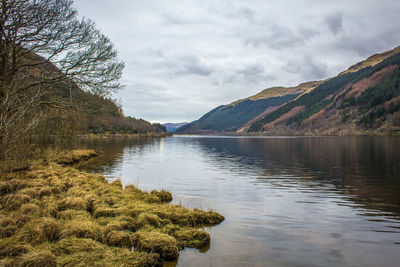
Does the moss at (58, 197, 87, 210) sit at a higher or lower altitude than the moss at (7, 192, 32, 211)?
lower

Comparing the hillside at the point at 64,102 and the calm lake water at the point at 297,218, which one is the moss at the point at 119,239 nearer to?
the calm lake water at the point at 297,218

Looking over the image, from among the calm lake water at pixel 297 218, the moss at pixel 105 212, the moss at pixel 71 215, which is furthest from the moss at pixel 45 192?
the calm lake water at pixel 297 218

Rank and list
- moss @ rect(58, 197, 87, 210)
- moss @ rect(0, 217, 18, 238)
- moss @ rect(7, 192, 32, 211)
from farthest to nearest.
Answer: moss @ rect(58, 197, 87, 210) < moss @ rect(7, 192, 32, 211) < moss @ rect(0, 217, 18, 238)

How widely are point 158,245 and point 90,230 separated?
203 centimetres

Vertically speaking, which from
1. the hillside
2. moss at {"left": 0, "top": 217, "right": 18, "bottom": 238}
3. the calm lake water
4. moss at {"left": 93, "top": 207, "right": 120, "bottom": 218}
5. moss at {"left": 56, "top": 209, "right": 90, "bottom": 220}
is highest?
the hillside

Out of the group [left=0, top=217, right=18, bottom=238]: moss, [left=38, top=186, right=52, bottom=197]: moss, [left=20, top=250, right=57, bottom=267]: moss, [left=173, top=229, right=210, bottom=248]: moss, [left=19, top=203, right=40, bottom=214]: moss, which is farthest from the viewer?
[left=38, top=186, right=52, bottom=197]: moss

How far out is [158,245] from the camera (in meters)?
7.02

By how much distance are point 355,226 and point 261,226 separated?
3492 millimetres

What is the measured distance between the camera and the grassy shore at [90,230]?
19.6 feet

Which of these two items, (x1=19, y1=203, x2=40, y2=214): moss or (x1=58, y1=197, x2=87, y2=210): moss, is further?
(x1=58, y1=197, x2=87, y2=210): moss

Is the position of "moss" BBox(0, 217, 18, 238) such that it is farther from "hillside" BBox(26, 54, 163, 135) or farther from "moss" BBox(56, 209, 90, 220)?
"hillside" BBox(26, 54, 163, 135)

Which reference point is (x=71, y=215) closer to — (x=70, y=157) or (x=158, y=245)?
(x=158, y=245)

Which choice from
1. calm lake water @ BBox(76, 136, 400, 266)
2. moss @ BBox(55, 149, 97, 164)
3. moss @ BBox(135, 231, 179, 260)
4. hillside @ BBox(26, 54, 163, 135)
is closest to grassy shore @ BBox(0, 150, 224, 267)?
moss @ BBox(135, 231, 179, 260)

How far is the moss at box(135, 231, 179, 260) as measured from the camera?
6871 millimetres
